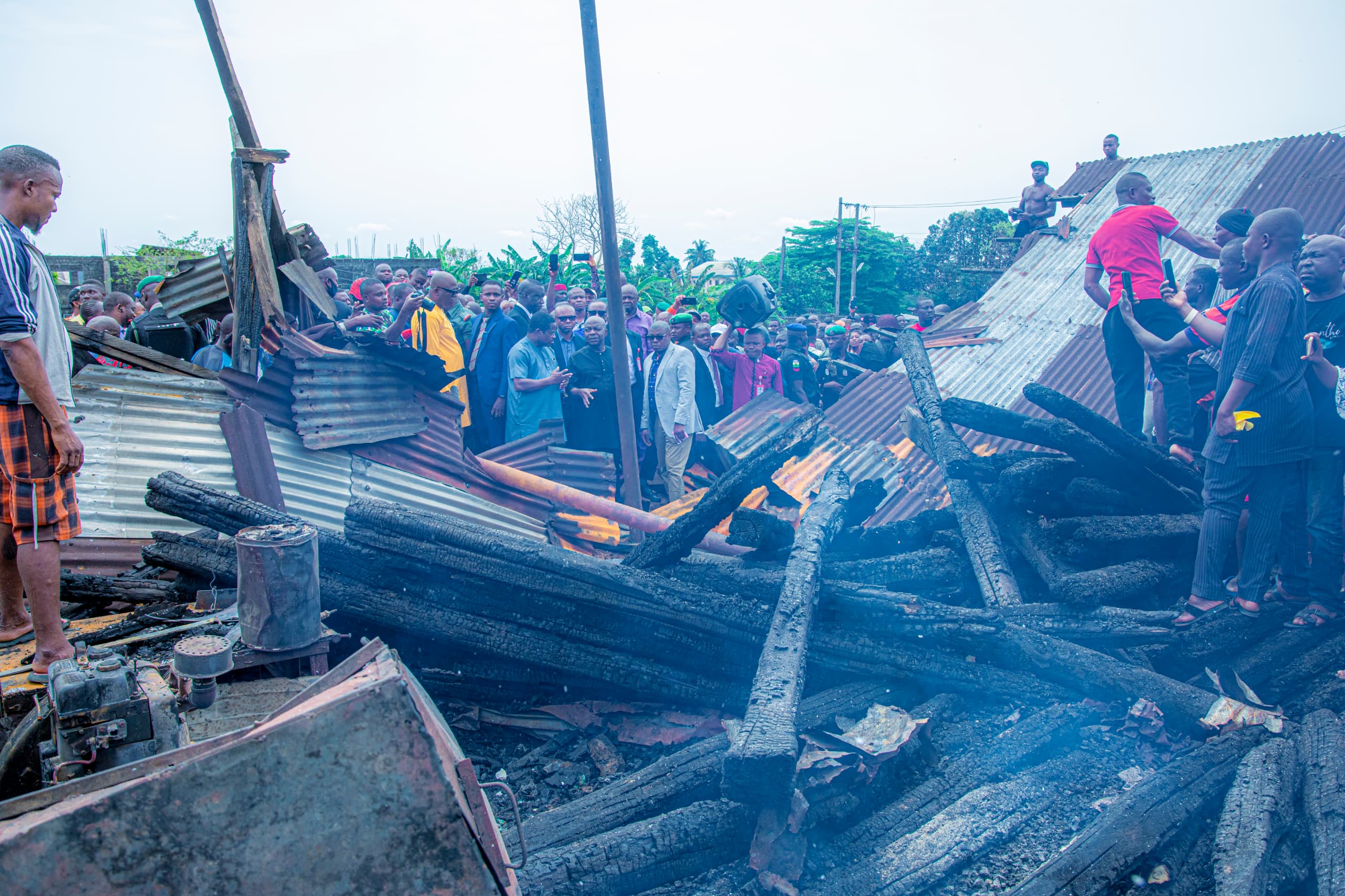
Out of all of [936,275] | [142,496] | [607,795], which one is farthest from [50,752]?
[936,275]

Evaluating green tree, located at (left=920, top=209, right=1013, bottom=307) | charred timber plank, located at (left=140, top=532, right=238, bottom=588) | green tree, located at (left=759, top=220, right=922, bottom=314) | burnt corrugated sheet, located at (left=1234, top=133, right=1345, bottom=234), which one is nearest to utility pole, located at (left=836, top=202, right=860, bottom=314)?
green tree, located at (left=759, top=220, right=922, bottom=314)

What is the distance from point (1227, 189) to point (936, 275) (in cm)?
2822

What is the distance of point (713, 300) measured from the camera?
71.4ft

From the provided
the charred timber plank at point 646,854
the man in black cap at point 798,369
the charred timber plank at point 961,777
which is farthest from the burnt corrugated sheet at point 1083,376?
the charred timber plank at point 646,854

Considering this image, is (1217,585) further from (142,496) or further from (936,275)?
(936,275)

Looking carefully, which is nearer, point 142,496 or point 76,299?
point 142,496

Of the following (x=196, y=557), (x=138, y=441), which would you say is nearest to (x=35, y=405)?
(x=196, y=557)

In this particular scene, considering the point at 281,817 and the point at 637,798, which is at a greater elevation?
the point at 281,817

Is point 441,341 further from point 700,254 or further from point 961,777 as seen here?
point 700,254

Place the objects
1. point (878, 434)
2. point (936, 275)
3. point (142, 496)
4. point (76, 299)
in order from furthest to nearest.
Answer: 1. point (936, 275)
2. point (76, 299)
3. point (878, 434)
4. point (142, 496)

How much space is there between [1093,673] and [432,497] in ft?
16.0

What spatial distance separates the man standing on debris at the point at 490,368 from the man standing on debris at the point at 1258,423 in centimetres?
616

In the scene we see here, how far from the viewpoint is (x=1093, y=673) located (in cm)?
399

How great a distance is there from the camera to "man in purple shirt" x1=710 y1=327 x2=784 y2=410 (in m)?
8.73
